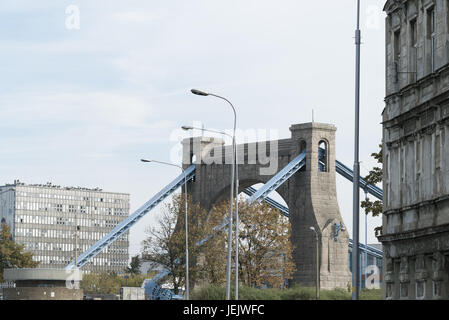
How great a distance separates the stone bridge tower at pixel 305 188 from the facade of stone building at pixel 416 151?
59.8m

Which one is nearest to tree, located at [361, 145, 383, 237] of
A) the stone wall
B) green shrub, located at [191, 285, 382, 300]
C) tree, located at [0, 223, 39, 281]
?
green shrub, located at [191, 285, 382, 300]

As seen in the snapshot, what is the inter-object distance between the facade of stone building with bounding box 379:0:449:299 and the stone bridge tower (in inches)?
2353

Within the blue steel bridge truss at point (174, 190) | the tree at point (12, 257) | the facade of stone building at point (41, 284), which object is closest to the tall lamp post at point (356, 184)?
the facade of stone building at point (41, 284)

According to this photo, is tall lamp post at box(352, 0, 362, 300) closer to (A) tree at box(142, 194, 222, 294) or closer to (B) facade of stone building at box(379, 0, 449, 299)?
(B) facade of stone building at box(379, 0, 449, 299)

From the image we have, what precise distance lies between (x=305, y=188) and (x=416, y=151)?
234ft

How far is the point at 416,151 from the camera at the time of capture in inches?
1446

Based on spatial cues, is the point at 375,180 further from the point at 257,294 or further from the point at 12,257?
the point at 12,257

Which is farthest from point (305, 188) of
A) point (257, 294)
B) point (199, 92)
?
point (199, 92)

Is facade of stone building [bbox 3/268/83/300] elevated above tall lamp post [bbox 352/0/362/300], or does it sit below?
below

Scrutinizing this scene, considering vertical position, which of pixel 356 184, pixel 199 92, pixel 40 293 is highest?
pixel 199 92

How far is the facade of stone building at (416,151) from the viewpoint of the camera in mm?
33719

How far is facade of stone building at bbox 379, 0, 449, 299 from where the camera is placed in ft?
111
